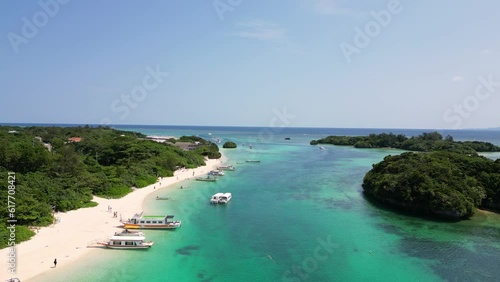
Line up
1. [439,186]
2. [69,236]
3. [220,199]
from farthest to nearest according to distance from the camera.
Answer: [220,199], [439,186], [69,236]

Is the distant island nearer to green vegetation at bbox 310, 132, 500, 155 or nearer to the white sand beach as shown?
the white sand beach

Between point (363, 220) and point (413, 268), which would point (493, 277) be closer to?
point (413, 268)

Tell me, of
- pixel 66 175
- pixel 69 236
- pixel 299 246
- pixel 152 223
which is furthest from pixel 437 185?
pixel 66 175

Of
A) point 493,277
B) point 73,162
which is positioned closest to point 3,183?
point 73,162

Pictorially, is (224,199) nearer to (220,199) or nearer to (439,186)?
(220,199)

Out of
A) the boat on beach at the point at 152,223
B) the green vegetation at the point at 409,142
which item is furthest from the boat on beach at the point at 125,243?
the green vegetation at the point at 409,142

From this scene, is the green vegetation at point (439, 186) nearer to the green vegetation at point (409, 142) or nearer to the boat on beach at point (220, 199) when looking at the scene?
the boat on beach at point (220, 199)
